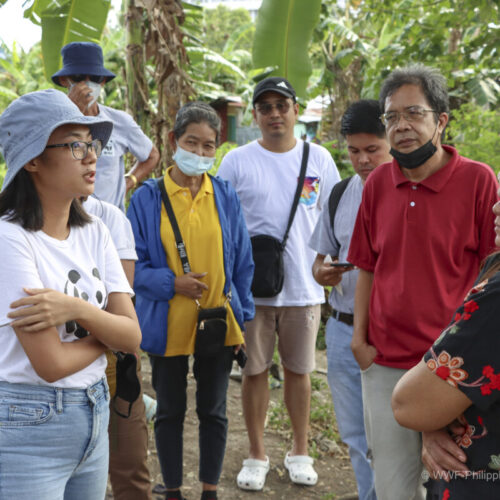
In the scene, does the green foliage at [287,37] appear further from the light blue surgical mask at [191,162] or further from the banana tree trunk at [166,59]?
the light blue surgical mask at [191,162]

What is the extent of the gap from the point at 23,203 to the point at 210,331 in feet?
5.18

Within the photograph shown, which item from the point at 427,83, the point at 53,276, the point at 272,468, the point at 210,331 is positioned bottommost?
the point at 272,468

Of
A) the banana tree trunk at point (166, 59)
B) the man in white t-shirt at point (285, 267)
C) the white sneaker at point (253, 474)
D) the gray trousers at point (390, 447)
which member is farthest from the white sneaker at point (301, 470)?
the banana tree trunk at point (166, 59)

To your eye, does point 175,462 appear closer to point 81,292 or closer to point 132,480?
point 132,480

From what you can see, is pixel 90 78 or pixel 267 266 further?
pixel 267 266

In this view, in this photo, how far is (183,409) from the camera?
11.3 feet

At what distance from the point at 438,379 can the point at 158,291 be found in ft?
6.45

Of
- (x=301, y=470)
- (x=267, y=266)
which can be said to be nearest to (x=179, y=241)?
(x=267, y=266)

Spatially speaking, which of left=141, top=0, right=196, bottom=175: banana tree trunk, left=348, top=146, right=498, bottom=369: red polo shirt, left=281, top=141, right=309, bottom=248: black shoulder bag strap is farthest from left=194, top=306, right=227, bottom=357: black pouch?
left=141, top=0, right=196, bottom=175: banana tree trunk

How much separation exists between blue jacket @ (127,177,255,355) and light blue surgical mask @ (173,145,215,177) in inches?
5.6

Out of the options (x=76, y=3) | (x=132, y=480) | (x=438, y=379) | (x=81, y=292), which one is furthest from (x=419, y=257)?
(x=76, y=3)

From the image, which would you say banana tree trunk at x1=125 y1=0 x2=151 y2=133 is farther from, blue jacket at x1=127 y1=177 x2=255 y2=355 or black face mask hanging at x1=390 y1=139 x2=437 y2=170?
black face mask hanging at x1=390 y1=139 x2=437 y2=170

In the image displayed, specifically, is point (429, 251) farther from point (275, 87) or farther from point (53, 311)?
point (275, 87)

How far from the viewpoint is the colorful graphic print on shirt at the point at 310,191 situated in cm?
391
